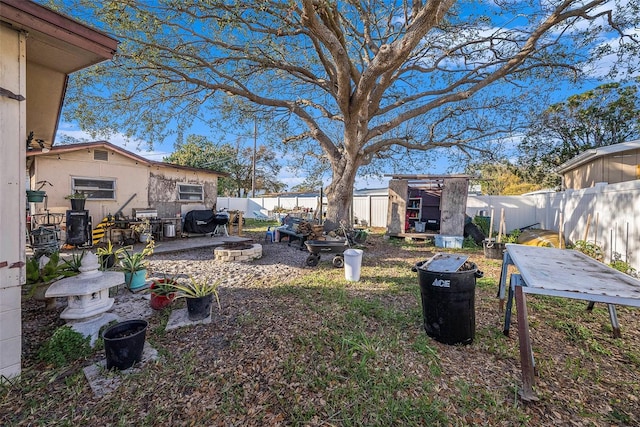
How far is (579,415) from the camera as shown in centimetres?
195

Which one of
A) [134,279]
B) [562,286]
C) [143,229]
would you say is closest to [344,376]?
[562,286]

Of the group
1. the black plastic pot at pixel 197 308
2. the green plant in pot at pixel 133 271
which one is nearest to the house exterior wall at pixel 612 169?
the black plastic pot at pixel 197 308

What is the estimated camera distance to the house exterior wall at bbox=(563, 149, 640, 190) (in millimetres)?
7988

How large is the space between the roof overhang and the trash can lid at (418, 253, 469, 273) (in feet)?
12.6

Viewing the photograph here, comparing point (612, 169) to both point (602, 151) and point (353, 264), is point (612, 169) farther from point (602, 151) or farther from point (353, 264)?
point (353, 264)

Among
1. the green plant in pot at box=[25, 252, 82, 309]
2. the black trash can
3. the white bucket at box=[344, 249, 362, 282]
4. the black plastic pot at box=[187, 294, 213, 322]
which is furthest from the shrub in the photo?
the white bucket at box=[344, 249, 362, 282]

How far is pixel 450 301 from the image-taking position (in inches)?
110

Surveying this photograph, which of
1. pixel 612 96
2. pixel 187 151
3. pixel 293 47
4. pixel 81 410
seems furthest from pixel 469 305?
pixel 187 151

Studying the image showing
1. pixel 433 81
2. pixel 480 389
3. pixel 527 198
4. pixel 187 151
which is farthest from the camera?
pixel 187 151

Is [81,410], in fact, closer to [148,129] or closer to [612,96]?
[148,129]

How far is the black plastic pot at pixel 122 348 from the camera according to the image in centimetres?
225

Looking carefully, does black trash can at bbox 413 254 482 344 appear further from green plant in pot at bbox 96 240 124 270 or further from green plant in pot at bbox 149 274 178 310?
green plant in pot at bbox 96 240 124 270

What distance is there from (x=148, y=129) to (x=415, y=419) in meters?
9.73

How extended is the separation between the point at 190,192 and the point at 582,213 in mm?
12216
